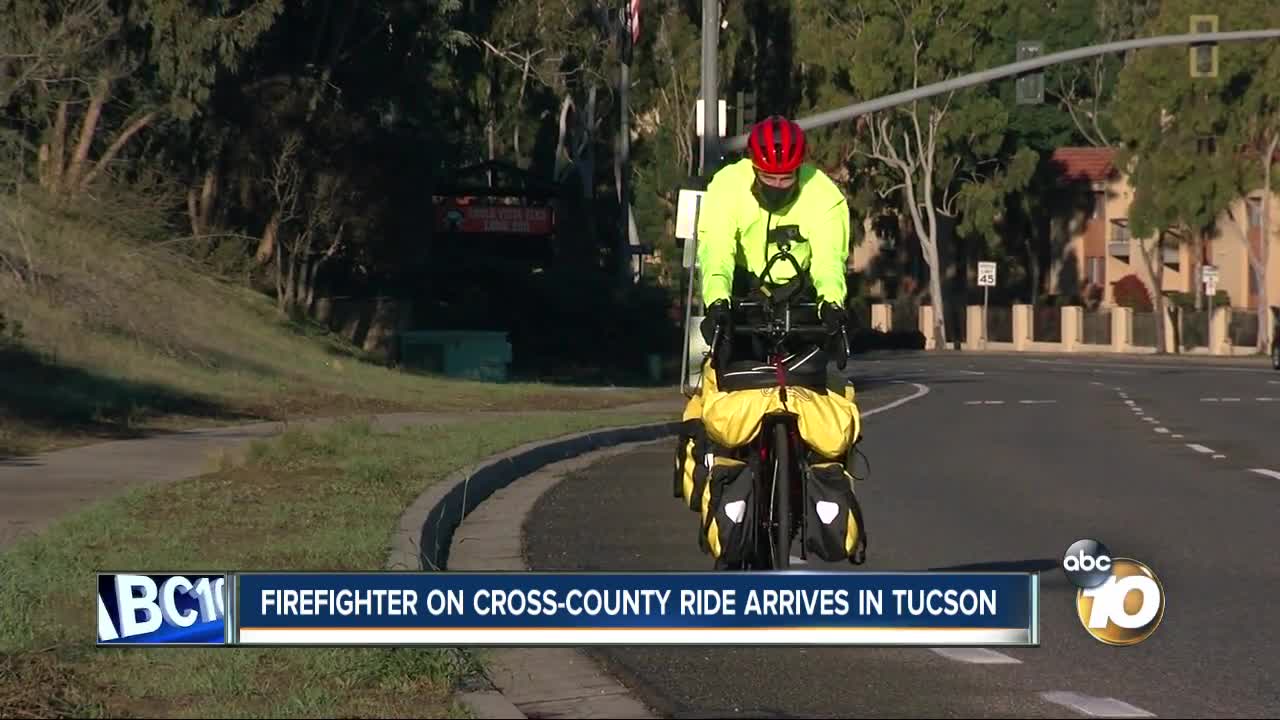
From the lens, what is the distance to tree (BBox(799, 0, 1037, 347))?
75.5m

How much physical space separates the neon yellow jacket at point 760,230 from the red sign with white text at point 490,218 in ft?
135

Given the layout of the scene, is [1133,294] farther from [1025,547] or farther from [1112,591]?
[1112,591]

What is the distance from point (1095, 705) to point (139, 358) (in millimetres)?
21123

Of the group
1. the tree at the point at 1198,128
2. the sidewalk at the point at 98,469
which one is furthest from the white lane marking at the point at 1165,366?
the sidewalk at the point at 98,469

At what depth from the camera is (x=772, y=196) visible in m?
9.23

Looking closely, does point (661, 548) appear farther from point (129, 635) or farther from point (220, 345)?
point (220, 345)

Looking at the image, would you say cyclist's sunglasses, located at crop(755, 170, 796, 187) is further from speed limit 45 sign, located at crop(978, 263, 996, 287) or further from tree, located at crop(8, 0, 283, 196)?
speed limit 45 sign, located at crop(978, 263, 996, 287)

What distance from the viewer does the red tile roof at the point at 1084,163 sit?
91250mm

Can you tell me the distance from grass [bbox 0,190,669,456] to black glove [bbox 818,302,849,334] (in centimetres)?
1147

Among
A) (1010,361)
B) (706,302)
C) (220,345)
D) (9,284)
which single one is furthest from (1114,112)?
(706,302)

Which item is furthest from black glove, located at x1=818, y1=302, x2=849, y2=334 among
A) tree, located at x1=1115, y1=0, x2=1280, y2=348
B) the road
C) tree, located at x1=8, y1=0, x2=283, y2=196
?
tree, located at x1=1115, y1=0, x2=1280, y2=348

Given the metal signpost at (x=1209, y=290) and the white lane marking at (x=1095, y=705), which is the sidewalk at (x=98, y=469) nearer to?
the white lane marking at (x=1095, y=705)

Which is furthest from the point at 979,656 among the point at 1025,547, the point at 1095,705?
the point at 1025,547

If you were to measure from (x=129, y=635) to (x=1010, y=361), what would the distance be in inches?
2451
